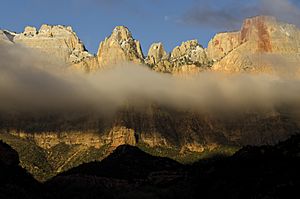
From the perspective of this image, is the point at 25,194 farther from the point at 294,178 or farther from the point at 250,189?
the point at 294,178

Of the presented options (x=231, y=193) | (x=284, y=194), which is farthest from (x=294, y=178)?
(x=231, y=193)

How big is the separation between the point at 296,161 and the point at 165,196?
168ft

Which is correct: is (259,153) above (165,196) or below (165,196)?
above

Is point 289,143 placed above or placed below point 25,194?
above

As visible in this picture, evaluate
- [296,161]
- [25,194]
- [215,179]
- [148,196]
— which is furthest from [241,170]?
[25,194]

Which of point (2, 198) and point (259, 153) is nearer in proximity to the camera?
point (2, 198)

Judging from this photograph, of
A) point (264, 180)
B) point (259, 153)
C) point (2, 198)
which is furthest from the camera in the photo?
point (259, 153)

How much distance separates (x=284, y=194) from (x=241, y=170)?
35.3 metres

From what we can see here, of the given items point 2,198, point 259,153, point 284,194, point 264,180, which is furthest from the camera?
point 259,153

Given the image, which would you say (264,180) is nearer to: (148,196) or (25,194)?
(148,196)

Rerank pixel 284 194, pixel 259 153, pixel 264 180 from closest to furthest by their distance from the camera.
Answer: pixel 284 194 → pixel 264 180 → pixel 259 153

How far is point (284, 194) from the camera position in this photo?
141625 millimetres

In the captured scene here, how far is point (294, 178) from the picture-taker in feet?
484

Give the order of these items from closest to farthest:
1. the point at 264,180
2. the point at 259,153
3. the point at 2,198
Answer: the point at 264,180
the point at 2,198
the point at 259,153
